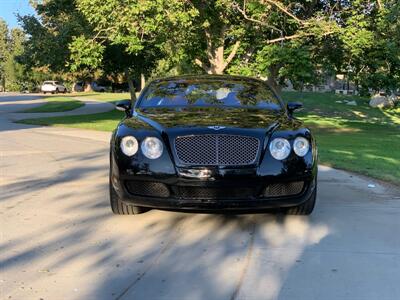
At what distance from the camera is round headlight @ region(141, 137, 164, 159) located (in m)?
5.40

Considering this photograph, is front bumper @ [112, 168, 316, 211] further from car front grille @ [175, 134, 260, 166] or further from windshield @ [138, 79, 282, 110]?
windshield @ [138, 79, 282, 110]

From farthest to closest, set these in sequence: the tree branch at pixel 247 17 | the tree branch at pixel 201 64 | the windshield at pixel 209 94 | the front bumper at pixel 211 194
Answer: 1. the tree branch at pixel 201 64
2. the tree branch at pixel 247 17
3. the windshield at pixel 209 94
4. the front bumper at pixel 211 194

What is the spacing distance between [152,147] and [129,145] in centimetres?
26

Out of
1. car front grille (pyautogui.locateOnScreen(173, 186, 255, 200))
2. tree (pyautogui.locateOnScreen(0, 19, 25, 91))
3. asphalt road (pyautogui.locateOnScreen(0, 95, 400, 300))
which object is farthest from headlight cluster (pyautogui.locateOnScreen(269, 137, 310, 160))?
tree (pyautogui.locateOnScreen(0, 19, 25, 91))

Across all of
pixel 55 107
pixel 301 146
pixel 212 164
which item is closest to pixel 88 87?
pixel 55 107

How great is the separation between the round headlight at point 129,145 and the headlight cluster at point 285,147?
52.2 inches

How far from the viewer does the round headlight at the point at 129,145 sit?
18.0ft

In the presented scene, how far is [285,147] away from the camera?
553 cm

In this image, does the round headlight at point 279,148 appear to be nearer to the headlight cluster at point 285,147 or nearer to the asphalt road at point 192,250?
the headlight cluster at point 285,147

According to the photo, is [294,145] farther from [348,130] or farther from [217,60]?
[348,130]

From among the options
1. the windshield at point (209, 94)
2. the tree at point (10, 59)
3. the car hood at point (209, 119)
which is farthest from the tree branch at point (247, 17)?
the tree at point (10, 59)

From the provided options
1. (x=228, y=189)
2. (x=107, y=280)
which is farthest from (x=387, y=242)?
(x=107, y=280)

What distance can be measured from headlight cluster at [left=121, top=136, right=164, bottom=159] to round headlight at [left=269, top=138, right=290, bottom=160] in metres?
1.08

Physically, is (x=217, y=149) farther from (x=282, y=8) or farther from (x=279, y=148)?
(x=282, y=8)
